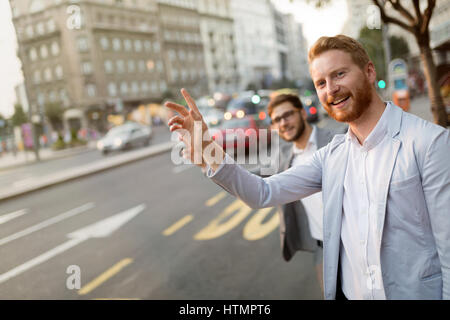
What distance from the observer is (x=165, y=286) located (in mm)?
4066

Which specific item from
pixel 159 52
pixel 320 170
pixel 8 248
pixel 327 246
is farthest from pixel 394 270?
pixel 159 52

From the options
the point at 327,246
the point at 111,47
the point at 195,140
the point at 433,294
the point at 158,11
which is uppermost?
the point at 158,11

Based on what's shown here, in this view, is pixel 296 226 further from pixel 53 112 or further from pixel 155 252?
pixel 53 112

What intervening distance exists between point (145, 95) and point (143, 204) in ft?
160

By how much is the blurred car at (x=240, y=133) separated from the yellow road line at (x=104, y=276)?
20.1 feet

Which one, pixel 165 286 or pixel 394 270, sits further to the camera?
pixel 165 286

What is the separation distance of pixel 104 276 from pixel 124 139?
57.6ft

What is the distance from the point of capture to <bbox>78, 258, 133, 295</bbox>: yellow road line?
4120 mm

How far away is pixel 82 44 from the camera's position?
4578cm

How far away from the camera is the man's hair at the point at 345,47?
1528mm

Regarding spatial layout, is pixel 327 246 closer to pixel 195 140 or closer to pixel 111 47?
pixel 195 140

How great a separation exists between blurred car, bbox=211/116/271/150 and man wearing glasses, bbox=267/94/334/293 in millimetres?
7464

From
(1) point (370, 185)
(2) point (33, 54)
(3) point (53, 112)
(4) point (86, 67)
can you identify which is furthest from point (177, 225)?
(2) point (33, 54)

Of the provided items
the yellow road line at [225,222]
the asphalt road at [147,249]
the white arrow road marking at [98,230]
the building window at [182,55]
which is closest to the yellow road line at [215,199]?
the asphalt road at [147,249]
